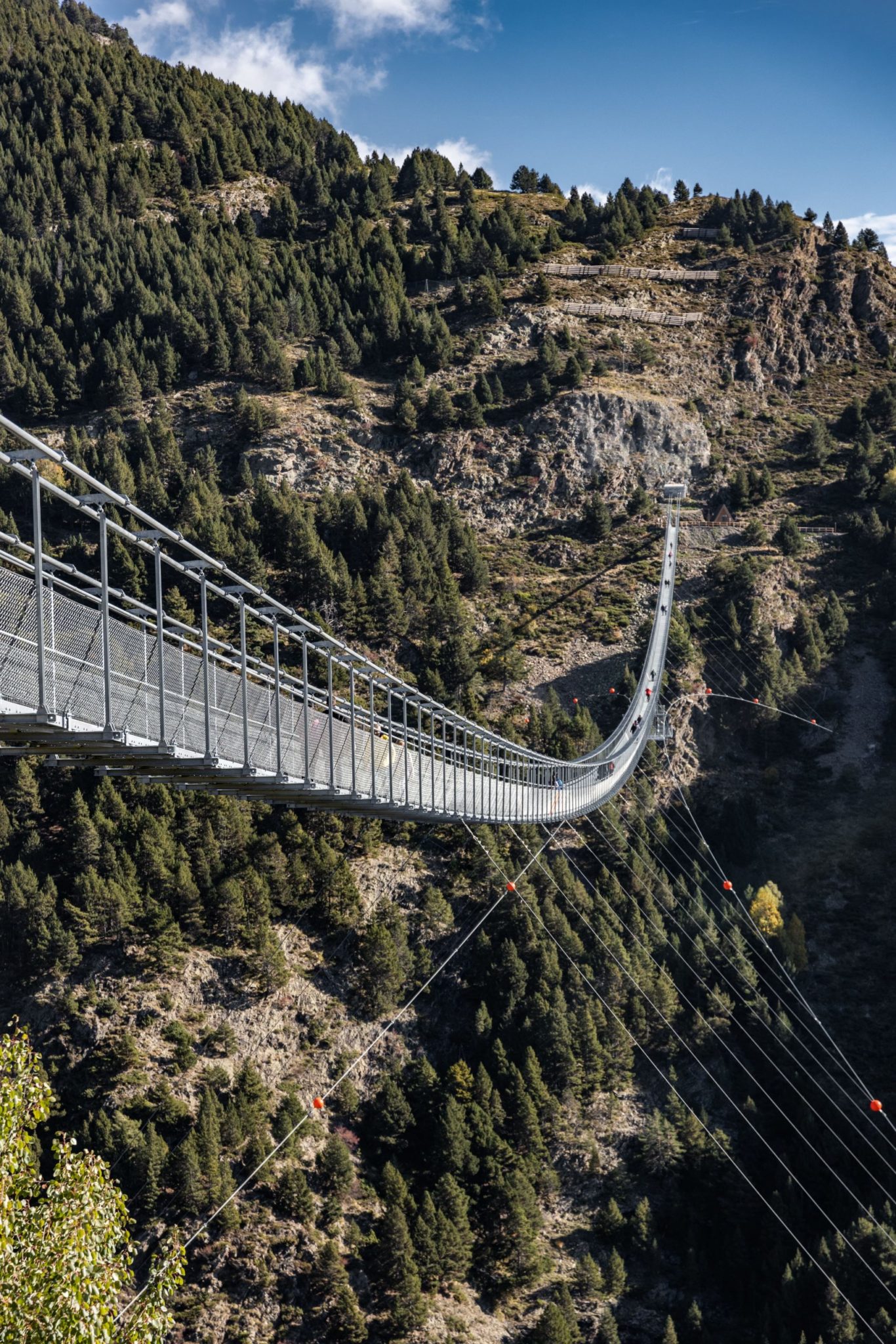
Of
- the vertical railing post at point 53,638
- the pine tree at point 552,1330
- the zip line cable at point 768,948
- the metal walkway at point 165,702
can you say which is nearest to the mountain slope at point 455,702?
the zip line cable at point 768,948

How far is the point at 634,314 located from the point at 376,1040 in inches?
1950

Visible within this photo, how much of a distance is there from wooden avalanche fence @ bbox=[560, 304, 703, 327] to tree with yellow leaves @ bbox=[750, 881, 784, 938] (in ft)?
131

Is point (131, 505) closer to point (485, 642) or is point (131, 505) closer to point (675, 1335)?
point (675, 1335)

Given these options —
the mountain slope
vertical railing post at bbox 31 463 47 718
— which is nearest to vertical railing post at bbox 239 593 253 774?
vertical railing post at bbox 31 463 47 718

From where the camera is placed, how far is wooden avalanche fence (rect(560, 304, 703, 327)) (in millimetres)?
67500

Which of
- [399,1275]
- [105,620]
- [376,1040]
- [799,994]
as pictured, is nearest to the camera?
[105,620]

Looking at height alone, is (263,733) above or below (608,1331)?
above

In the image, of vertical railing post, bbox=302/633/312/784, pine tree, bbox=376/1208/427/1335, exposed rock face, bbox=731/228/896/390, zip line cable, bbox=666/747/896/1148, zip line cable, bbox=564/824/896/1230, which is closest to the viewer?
vertical railing post, bbox=302/633/312/784

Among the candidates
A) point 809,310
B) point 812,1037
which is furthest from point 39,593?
point 809,310

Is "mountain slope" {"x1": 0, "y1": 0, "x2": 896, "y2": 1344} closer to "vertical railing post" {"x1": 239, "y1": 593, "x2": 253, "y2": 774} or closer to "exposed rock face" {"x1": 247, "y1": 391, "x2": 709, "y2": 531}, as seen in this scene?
"exposed rock face" {"x1": 247, "y1": 391, "x2": 709, "y2": 531}

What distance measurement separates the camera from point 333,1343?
25.6 metres

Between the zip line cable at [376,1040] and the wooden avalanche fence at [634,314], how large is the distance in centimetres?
3965

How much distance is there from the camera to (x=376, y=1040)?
32.1 metres

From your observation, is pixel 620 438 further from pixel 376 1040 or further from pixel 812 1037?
pixel 376 1040
